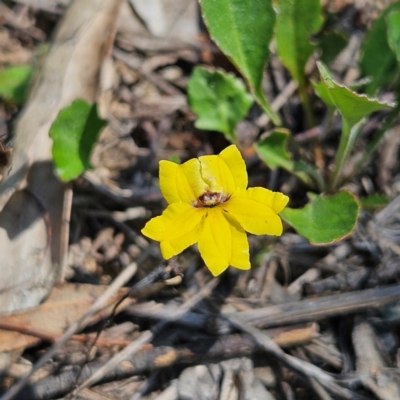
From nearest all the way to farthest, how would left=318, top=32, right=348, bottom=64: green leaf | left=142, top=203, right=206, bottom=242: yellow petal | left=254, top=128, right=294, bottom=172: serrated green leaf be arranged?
left=142, top=203, right=206, bottom=242: yellow petal
left=254, top=128, right=294, bottom=172: serrated green leaf
left=318, top=32, right=348, bottom=64: green leaf

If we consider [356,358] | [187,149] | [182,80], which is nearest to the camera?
[356,358]

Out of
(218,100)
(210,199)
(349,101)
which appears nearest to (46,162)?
(218,100)

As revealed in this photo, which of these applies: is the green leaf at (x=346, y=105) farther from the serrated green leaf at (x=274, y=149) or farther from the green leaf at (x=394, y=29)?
the green leaf at (x=394, y=29)

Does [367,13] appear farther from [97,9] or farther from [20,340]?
[20,340]

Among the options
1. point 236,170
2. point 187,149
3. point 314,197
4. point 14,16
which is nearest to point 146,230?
point 236,170

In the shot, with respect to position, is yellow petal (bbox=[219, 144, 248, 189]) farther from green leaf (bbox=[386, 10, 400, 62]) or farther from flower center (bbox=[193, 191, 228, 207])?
green leaf (bbox=[386, 10, 400, 62])

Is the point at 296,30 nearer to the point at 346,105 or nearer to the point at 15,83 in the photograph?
the point at 346,105

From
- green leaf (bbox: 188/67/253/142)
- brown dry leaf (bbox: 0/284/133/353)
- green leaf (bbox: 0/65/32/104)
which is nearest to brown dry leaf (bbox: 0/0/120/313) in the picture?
brown dry leaf (bbox: 0/284/133/353)
